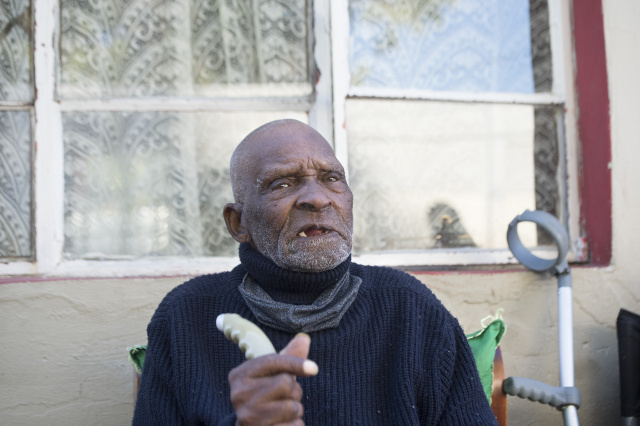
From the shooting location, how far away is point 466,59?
9.22ft

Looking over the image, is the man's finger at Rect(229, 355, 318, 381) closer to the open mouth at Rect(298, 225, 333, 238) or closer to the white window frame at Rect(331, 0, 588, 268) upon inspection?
the open mouth at Rect(298, 225, 333, 238)

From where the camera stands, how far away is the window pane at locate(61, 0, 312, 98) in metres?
2.60

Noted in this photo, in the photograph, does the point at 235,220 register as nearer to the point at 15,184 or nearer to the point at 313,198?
the point at 313,198

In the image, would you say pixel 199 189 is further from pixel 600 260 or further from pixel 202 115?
pixel 600 260

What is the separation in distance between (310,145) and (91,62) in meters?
1.39

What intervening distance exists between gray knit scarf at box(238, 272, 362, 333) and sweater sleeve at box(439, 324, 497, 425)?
1.09 feet

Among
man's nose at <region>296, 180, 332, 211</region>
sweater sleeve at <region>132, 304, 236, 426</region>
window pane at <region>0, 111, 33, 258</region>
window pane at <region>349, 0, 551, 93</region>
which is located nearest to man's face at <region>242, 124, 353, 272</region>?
man's nose at <region>296, 180, 332, 211</region>

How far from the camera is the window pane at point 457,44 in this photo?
2760 mm

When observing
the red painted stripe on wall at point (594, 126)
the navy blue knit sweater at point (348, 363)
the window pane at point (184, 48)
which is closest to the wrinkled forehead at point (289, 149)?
the navy blue knit sweater at point (348, 363)

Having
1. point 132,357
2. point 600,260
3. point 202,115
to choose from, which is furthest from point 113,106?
point 600,260

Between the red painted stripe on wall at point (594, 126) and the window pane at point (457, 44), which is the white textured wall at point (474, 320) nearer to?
the red painted stripe on wall at point (594, 126)

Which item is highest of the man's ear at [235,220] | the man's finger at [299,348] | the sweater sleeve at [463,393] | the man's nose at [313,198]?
the man's nose at [313,198]

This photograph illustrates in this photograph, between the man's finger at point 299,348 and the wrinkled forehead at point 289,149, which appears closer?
the man's finger at point 299,348

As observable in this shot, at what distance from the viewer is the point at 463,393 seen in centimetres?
164
